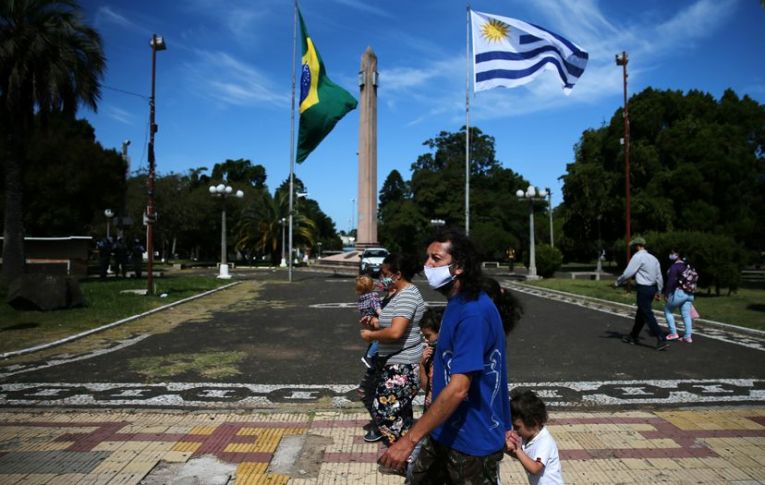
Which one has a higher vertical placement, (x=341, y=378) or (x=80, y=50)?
(x=80, y=50)

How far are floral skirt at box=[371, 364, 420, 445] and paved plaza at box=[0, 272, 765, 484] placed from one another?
0.37 metres

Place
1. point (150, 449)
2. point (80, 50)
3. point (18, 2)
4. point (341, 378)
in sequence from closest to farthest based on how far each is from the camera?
point (150, 449) < point (341, 378) < point (18, 2) < point (80, 50)

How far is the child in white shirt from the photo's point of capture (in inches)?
113

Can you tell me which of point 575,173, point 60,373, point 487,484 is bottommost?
point 60,373

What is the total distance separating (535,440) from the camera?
2941mm

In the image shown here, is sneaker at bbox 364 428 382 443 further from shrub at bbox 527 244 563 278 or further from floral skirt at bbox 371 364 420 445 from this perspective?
shrub at bbox 527 244 563 278

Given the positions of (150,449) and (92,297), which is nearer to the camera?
(150,449)

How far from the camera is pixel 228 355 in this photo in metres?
8.78

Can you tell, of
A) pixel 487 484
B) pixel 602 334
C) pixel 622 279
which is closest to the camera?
pixel 487 484

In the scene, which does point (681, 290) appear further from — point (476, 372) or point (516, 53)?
point (516, 53)

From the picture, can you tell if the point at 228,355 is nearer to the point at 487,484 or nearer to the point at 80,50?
the point at 487,484

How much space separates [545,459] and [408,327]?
5.05ft

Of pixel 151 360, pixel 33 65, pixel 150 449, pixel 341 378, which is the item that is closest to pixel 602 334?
pixel 341 378

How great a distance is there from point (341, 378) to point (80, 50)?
18256 millimetres
